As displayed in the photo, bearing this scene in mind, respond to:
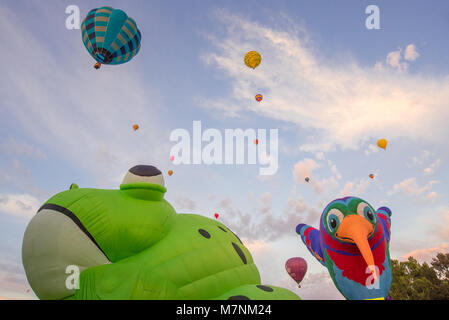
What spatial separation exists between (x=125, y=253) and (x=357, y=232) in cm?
462

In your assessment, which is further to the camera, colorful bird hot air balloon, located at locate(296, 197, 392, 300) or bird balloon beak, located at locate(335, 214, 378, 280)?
colorful bird hot air balloon, located at locate(296, 197, 392, 300)

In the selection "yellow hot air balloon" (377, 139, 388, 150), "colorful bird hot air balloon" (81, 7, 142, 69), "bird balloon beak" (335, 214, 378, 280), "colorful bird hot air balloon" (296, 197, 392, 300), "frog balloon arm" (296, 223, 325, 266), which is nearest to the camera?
"bird balloon beak" (335, 214, 378, 280)

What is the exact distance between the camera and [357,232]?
653cm

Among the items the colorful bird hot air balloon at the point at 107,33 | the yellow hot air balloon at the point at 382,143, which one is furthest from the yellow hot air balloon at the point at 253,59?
the yellow hot air balloon at the point at 382,143

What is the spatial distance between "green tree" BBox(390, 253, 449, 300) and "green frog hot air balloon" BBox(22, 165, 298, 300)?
19743 millimetres

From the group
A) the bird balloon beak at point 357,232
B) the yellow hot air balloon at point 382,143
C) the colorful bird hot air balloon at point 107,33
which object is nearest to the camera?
the bird balloon beak at point 357,232

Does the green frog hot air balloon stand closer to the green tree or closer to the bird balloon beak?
the bird balloon beak

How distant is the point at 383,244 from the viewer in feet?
23.7

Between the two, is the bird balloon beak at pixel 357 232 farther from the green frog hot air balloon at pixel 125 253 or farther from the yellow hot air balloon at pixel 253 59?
the yellow hot air balloon at pixel 253 59

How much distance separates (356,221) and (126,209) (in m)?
4.72

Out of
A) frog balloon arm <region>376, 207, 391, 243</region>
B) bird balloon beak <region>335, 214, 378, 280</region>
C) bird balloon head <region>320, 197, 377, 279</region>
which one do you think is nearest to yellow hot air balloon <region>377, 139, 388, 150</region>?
frog balloon arm <region>376, 207, 391, 243</region>

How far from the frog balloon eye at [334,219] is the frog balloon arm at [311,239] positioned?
5.16 feet

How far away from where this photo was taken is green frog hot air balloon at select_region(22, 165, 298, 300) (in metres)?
4.86

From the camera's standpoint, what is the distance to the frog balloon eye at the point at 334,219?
22.6ft
